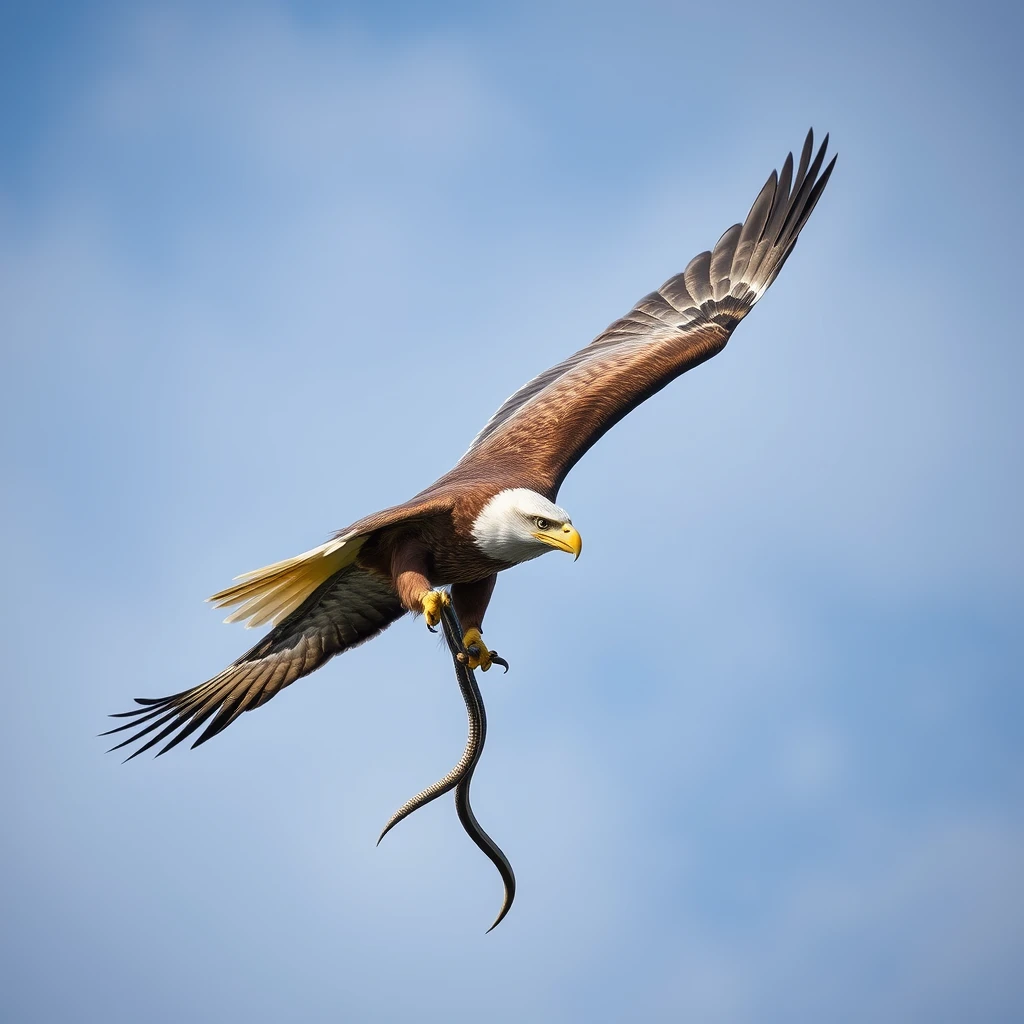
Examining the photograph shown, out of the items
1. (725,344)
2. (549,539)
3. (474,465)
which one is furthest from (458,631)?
(725,344)

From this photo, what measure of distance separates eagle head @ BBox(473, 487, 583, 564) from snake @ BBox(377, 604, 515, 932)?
87cm

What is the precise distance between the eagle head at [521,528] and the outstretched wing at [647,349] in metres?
0.84

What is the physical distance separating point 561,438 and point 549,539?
2166mm

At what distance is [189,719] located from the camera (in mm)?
9594

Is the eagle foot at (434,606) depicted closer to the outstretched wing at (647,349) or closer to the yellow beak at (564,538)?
the yellow beak at (564,538)

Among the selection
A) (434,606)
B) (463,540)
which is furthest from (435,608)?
(463,540)

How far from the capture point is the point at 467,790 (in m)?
7.57

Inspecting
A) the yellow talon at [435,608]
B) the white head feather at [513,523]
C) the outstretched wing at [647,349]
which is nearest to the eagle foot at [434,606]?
the yellow talon at [435,608]

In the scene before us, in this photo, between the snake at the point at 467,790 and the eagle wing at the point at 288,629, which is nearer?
the snake at the point at 467,790

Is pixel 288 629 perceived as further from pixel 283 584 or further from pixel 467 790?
pixel 467 790

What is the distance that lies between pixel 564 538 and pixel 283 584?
74.4 inches

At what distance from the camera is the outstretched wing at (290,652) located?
→ 9531mm

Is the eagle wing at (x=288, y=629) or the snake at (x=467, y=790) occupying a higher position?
the eagle wing at (x=288, y=629)

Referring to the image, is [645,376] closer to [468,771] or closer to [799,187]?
[799,187]
